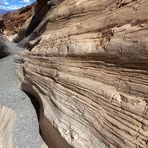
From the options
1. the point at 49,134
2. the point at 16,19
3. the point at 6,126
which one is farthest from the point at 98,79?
the point at 16,19

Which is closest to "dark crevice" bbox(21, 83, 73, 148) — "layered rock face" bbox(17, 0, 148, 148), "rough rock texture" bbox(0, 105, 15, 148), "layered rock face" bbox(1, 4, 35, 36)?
"layered rock face" bbox(17, 0, 148, 148)

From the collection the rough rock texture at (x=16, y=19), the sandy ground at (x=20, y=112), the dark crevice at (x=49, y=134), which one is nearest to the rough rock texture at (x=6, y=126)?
the sandy ground at (x=20, y=112)

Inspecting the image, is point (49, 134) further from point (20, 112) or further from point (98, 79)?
point (98, 79)

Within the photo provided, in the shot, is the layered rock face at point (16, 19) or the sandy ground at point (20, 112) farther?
the layered rock face at point (16, 19)

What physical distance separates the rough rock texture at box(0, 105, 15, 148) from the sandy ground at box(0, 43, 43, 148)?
72mm

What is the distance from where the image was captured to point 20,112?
13.0 feet

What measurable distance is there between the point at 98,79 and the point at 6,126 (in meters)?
1.81

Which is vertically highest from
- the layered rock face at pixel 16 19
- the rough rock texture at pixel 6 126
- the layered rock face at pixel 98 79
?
the layered rock face at pixel 16 19

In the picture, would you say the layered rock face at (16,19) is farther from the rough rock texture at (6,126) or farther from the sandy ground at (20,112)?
the rough rock texture at (6,126)

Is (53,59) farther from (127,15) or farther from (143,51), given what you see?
(143,51)

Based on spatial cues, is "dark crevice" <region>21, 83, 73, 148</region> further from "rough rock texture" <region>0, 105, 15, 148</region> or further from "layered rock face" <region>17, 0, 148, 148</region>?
"rough rock texture" <region>0, 105, 15, 148</region>

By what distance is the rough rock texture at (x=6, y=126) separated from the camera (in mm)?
3385

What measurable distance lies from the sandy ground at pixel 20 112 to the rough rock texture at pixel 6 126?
0.07 meters

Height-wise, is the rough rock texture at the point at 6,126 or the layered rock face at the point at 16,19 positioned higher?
the layered rock face at the point at 16,19
